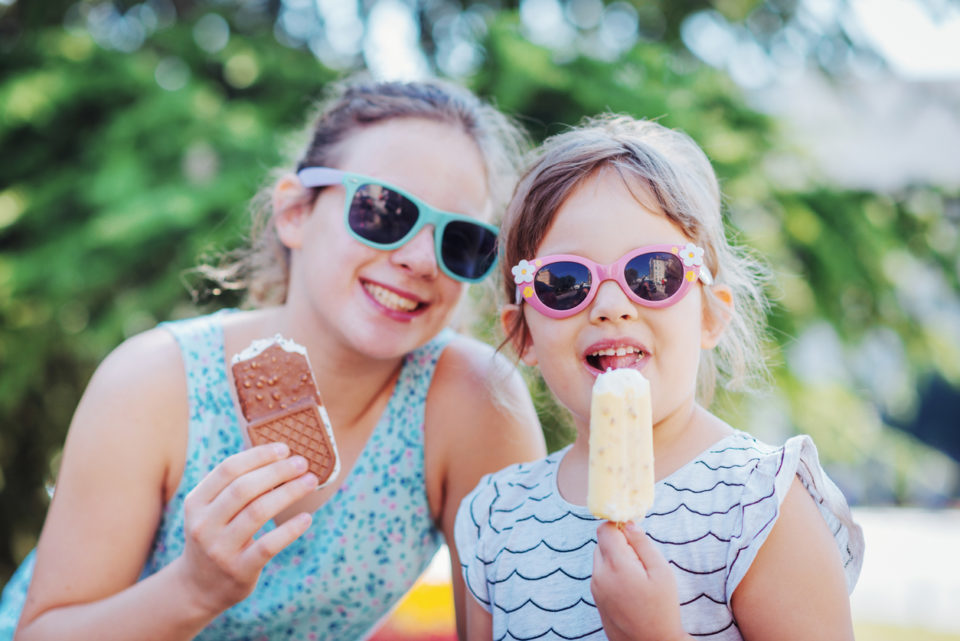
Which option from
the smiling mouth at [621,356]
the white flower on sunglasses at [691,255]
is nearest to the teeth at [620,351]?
the smiling mouth at [621,356]

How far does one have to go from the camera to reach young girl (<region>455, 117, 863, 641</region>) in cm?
164

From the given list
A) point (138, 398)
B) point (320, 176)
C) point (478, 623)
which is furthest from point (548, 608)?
point (320, 176)

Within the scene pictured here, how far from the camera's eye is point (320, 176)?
265 centimetres

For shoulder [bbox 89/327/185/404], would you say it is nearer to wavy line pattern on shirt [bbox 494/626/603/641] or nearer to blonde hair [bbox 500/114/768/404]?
blonde hair [bbox 500/114/768/404]

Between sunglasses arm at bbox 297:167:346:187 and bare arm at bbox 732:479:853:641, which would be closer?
bare arm at bbox 732:479:853:641

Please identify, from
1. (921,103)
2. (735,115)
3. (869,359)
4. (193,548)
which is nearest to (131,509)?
(193,548)

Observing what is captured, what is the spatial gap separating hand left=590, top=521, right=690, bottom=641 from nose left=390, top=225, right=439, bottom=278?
1105mm

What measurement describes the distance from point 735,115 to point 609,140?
370cm

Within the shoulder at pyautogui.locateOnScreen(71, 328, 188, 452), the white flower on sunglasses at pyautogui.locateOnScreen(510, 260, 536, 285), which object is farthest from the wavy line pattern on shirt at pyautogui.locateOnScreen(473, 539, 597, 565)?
the shoulder at pyautogui.locateOnScreen(71, 328, 188, 452)

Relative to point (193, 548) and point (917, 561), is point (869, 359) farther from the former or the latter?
point (193, 548)

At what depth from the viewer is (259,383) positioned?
6.84 ft

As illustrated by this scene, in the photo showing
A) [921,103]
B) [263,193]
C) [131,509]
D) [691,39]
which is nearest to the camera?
[131,509]

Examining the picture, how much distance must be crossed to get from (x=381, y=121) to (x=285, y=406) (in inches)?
42.4

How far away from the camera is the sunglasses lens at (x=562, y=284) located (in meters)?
1.86
